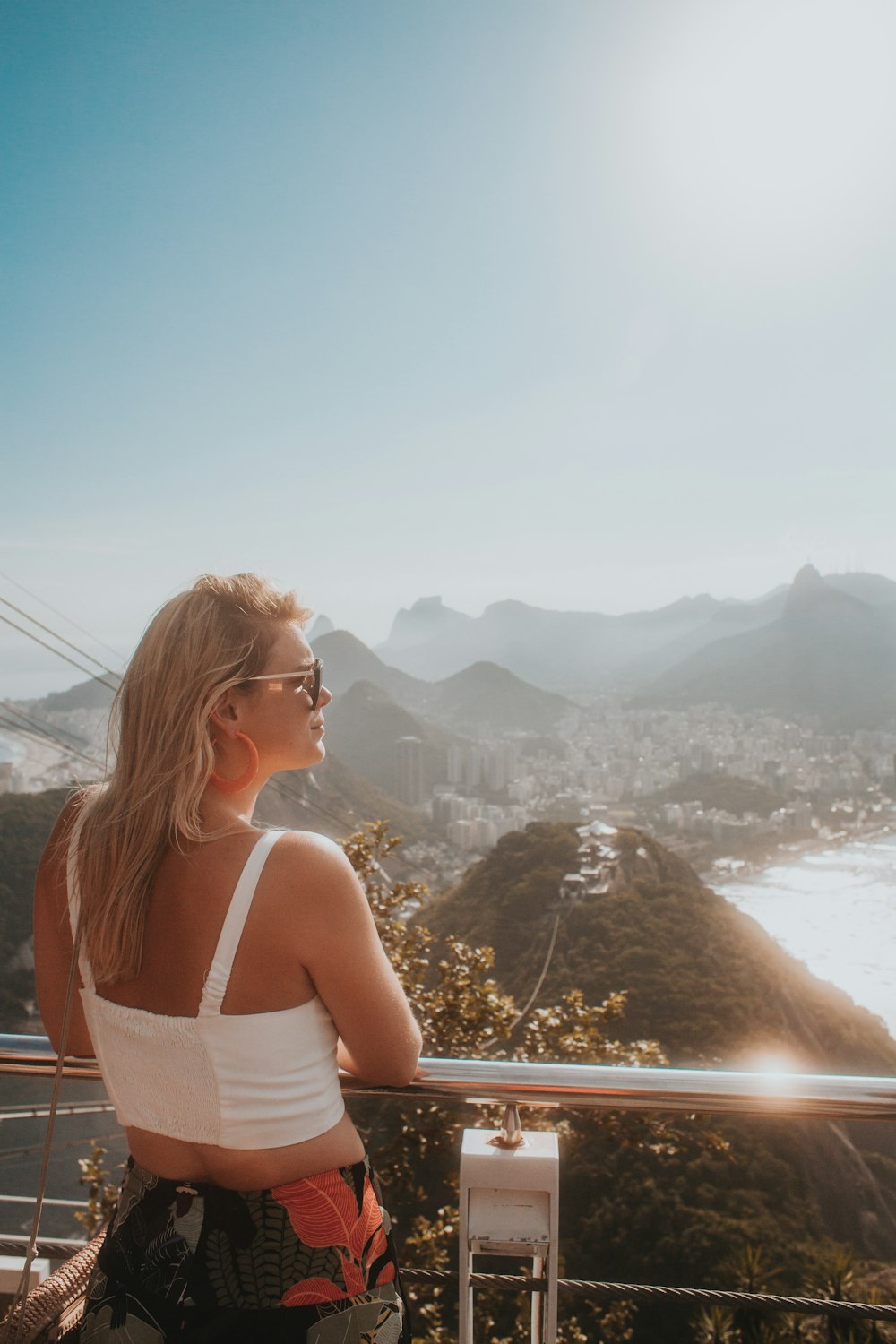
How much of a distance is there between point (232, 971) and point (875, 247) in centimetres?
743

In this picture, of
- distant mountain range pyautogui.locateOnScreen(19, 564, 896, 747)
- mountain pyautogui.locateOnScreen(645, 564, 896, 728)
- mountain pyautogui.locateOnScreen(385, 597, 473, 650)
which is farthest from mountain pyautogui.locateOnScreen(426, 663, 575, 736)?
mountain pyautogui.locateOnScreen(385, 597, 473, 650)

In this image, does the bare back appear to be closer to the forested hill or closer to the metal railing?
the metal railing

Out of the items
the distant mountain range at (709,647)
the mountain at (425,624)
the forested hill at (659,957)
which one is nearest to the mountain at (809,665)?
the distant mountain range at (709,647)

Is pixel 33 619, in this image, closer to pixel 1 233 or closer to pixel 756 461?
pixel 1 233

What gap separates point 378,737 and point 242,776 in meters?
35.4

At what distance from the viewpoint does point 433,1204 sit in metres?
11.2

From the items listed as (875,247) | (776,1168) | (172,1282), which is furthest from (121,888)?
(776,1168)

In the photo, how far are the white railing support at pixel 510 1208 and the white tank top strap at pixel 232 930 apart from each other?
0.56 m

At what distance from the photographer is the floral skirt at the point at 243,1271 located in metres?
0.84

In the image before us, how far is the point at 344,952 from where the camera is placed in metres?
0.84

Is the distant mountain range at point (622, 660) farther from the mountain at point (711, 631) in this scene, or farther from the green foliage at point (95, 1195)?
the green foliage at point (95, 1195)

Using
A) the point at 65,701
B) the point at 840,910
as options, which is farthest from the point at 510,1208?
the point at 840,910

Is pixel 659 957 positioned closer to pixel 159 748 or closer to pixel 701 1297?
pixel 701 1297

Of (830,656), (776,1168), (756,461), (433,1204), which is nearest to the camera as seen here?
(433,1204)
